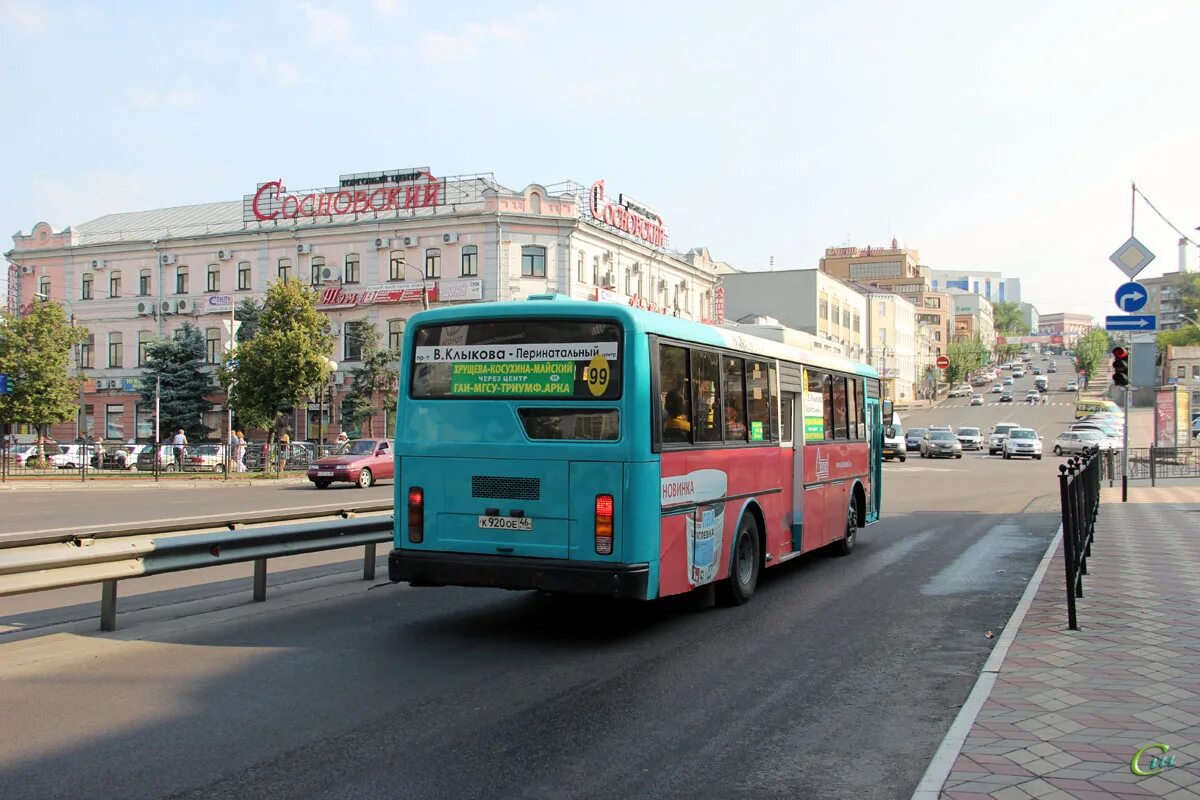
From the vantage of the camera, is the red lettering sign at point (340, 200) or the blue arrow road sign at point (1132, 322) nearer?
the blue arrow road sign at point (1132, 322)

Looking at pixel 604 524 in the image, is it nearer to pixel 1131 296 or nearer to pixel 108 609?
pixel 108 609

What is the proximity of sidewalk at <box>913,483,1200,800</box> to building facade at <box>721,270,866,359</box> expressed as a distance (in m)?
72.5

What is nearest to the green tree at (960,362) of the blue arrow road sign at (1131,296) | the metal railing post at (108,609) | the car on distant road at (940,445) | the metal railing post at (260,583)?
the car on distant road at (940,445)

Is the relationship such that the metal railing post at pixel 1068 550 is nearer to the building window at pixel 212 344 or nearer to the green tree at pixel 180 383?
the green tree at pixel 180 383

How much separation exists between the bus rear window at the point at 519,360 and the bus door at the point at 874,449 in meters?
8.00

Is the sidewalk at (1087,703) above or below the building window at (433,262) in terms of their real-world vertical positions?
below

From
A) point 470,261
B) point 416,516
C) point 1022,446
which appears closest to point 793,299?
point 1022,446

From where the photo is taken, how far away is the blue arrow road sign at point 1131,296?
1694 centimetres

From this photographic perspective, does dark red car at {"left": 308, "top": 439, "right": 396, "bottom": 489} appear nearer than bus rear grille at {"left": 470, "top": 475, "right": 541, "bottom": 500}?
No

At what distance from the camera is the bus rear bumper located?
26.6ft

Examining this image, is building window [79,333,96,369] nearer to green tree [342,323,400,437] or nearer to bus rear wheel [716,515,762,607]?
green tree [342,323,400,437]

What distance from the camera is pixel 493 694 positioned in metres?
6.80

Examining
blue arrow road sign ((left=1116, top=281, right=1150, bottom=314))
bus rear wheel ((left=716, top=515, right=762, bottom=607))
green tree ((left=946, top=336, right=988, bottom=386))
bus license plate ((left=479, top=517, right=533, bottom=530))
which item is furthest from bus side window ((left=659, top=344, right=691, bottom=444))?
green tree ((left=946, top=336, right=988, bottom=386))

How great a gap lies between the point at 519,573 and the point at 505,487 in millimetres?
736
